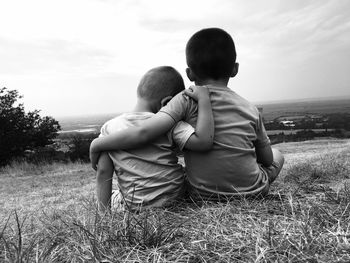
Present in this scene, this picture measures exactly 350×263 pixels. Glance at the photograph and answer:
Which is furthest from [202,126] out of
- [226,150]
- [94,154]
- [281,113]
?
[281,113]

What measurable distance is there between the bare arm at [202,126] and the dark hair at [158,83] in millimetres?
252

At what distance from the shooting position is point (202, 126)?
2127mm

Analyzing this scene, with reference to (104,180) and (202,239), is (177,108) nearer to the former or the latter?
(104,180)

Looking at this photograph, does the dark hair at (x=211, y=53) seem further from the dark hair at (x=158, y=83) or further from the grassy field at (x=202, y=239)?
the grassy field at (x=202, y=239)

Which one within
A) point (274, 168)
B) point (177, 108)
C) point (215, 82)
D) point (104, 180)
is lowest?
point (274, 168)

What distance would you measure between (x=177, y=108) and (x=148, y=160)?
16.7 inches

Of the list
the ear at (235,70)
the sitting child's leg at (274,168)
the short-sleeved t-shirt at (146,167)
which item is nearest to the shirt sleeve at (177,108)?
the short-sleeved t-shirt at (146,167)

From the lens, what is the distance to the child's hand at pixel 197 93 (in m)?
2.18

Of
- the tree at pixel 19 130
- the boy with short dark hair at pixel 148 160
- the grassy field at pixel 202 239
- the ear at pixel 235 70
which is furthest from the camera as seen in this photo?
the tree at pixel 19 130

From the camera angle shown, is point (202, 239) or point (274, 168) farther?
point (274, 168)

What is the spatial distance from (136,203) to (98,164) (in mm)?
385

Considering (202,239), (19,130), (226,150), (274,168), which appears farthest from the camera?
(19,130)

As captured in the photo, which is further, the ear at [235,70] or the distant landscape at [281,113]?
the distant landscape at [281,113]

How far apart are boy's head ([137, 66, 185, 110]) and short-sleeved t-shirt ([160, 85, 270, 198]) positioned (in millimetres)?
221
